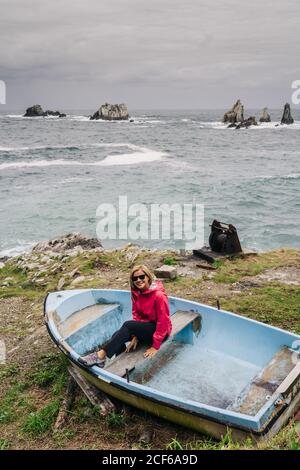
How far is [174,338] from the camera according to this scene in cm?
711

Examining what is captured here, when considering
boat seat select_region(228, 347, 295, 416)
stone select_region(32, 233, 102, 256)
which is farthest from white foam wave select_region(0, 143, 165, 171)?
boat seat select_region(228, 347, 295, 416)

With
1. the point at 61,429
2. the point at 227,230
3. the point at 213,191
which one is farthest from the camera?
the point at 213,191

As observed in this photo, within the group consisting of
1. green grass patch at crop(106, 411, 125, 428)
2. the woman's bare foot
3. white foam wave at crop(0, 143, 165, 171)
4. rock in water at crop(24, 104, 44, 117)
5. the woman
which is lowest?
green grass patch at crop(106, 411, 125, 428)

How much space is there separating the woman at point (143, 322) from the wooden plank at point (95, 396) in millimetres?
492

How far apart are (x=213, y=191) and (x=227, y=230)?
1606 centimetres

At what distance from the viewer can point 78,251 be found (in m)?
13.8

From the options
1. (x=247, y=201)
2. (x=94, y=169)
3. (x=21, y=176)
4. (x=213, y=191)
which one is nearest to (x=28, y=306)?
(x=247, y=201)

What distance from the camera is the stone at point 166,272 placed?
10667 mm

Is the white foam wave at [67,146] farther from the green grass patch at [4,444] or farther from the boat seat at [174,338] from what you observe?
the green grass patch at [4,444]

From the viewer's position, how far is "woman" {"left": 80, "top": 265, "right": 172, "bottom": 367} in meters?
6.05

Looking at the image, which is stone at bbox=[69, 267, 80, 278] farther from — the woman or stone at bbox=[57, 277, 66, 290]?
the woman

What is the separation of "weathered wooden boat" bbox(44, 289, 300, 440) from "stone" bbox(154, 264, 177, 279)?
271 cm

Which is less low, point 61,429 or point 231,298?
point 231,298
